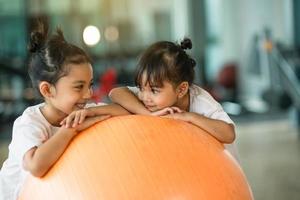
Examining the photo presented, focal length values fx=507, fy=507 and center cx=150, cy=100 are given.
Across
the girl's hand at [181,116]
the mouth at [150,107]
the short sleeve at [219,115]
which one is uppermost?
the mouth at [150,107]

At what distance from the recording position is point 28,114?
163 centimetres

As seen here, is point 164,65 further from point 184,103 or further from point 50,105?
point 50,105

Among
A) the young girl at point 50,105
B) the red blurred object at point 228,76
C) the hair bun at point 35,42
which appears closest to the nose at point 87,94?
the young girl at point 50,105

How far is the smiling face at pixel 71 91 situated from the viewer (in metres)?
1.58

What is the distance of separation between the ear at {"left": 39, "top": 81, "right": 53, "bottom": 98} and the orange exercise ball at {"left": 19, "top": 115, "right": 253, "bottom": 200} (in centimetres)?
17

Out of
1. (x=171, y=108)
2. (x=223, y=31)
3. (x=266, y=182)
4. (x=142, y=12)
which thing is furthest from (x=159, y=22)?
(x=171, y=108)

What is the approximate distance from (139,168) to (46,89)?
1.36ft

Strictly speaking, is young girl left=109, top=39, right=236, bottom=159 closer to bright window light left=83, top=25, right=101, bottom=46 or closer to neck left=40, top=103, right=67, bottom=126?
neck left=40, top=103, right=67, bottom=126

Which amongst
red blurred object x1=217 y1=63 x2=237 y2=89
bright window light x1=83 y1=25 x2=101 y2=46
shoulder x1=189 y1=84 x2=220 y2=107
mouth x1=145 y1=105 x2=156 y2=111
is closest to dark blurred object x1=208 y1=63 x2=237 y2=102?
red blurred object x1=217 y1=63 x2=237 y2=89

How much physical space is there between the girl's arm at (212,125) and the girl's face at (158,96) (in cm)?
6

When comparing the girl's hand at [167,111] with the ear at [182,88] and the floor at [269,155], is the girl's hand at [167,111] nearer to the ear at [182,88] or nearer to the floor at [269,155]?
the ear at [182,88]

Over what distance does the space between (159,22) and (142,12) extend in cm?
35

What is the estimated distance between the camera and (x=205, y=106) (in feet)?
5.80

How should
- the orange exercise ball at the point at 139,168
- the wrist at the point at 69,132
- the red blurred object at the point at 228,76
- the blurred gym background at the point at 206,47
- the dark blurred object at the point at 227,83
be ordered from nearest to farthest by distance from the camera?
the orange exercise ball at the point at 139,168, the wrist at the point at 69,132, the blurred gym background at the point at 206,47, the dark blurred object at the point at 227,83, the red blurred object at the point at 228,76
